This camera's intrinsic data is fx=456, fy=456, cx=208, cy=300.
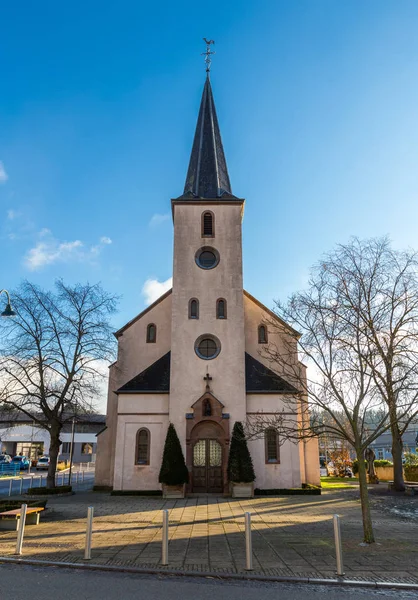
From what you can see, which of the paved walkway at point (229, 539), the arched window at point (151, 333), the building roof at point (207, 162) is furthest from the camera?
the building roof at point (207, 162)

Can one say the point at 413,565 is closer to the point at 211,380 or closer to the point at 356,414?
the point at 356,414

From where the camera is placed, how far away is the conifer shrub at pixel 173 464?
23312 mm

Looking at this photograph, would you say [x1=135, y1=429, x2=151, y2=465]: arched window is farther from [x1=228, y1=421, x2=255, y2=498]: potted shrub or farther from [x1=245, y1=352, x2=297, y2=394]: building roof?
[x1=245, y1=352, x2=297, y2=394]: building roof

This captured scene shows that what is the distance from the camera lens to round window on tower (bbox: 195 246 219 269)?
93.4ft

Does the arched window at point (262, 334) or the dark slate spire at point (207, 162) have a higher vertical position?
the dark slate spire at point (207, 162)

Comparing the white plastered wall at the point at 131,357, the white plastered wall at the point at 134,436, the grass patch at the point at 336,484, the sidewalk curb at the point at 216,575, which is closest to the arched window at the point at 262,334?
the white plastered wall at the point at 131,357

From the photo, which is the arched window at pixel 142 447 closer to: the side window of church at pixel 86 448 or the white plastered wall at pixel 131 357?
the white plastered wall at pixel 131 357

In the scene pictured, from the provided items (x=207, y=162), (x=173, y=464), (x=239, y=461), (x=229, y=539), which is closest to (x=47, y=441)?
(x=173, y=464)

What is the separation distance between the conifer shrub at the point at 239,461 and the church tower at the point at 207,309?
31.7 inches

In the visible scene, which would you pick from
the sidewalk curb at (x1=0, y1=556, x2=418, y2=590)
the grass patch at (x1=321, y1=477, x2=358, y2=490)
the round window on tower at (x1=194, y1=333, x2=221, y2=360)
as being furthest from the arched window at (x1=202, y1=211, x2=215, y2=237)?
the sidewalk curb at (x1=0, y1=556, x2=418, y2=590)

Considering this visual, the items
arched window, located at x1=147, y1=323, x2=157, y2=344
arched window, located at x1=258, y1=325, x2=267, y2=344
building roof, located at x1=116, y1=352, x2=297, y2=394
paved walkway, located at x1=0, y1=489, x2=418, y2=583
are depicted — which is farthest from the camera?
arched window, located at x1=147, y1=323, x2=157, y2=344

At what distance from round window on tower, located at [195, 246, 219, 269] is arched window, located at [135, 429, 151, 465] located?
10530mm

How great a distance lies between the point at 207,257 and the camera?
28.8m

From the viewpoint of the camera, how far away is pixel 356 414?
499 inches
